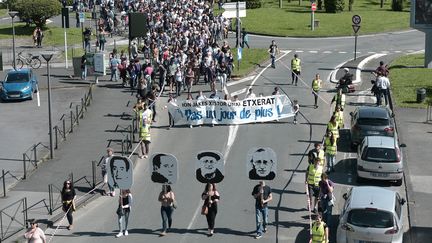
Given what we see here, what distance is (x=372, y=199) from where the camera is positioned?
71.8ft

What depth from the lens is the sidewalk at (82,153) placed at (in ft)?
86.6

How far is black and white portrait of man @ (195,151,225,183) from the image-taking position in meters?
23.2

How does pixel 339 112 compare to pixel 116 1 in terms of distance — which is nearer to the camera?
pixel 339 112

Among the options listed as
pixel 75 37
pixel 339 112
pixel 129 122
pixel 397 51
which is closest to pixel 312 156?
pixel 339 112

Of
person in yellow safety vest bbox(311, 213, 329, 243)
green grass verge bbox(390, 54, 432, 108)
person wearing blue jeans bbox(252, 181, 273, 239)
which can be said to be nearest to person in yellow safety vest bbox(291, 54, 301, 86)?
green grass verge bbox(390, 54, 432, 108)

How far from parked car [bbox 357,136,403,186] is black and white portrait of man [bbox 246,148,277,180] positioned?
5307mm

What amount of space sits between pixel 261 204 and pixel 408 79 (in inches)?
954

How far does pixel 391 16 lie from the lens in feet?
243

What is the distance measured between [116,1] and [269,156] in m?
53.8

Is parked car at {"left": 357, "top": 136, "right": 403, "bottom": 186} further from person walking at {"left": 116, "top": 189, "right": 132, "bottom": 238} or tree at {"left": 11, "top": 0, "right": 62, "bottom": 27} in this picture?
tree at {"left": 11, "top": 0, "right": 62, "bottom": 27}

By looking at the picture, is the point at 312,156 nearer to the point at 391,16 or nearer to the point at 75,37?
the point at 75,37

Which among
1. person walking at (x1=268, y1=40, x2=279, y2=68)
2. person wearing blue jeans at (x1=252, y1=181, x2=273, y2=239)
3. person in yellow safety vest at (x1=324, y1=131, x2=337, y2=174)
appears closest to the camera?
person wearing blue jeans at (x1=252, y1=181, x2=273, y2=239)

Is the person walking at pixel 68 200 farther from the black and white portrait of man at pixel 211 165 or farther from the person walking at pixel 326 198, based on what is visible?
A: the person walking at pixel 326 198

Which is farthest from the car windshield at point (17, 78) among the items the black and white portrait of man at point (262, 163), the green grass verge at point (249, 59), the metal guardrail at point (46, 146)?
the black and white portrait of man at point (262, 163)
